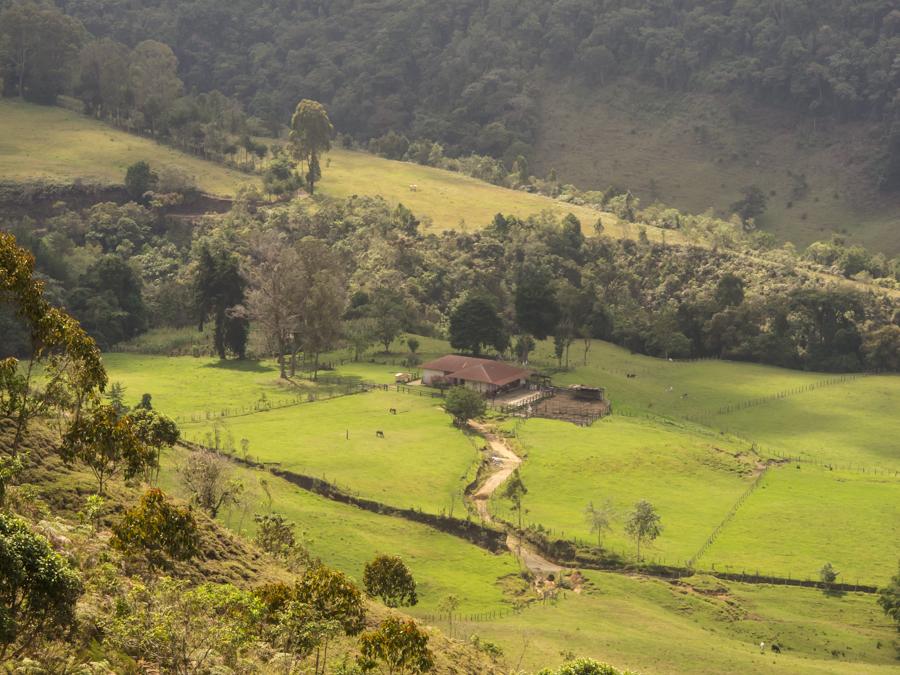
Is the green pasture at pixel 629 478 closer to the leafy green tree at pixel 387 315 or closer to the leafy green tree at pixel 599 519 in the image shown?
the leafy green tree at pixel 599 519

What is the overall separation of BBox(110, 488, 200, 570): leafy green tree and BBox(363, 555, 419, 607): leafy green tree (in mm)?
14571

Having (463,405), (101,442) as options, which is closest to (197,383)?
(463,405)

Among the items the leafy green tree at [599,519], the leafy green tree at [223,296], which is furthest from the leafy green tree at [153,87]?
the leafy green tree at [599,519]

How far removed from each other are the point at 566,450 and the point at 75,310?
55.2m

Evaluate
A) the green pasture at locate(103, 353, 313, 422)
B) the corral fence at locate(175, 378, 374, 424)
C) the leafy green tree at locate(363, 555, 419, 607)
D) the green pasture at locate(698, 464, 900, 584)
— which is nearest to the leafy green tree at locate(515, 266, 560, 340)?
the corral fence at locate(175, 378, 374, 424)

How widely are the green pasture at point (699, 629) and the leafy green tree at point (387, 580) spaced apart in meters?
3.93

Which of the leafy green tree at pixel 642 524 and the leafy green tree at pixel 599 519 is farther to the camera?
the leafy green tree at pixel 599 519

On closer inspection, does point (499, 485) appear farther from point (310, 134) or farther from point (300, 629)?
point (310, 134)

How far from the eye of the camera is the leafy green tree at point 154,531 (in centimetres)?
3181

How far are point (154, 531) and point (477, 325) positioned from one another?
74.7 meters

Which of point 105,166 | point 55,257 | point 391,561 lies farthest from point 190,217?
point 391,561

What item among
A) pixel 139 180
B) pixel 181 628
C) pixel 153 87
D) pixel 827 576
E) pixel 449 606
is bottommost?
pixel 449 606

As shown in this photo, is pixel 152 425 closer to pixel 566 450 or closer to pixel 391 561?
pixel 391 561

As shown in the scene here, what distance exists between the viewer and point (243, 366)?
101 metres
